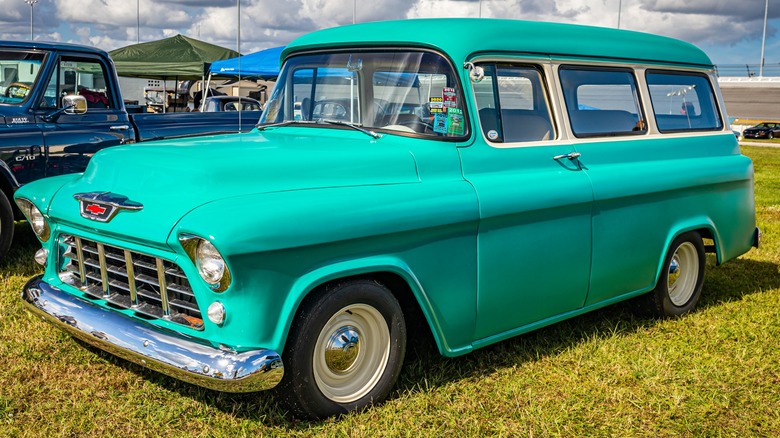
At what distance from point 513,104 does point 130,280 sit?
211 centimetres

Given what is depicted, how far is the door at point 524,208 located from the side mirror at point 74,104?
3677 mm

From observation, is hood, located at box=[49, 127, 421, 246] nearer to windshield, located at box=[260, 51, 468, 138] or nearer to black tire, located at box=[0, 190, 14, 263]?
windshield, located at box=[260, 51, 468, 138]

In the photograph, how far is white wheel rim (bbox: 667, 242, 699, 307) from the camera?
17.3 feet

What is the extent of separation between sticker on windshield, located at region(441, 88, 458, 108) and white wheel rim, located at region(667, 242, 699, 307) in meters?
2.22

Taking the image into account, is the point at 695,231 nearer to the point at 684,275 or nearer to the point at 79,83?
the point at 684,275

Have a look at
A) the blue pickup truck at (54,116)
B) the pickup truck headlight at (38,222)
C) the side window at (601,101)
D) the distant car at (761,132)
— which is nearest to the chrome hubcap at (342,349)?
the pickup truck headlight at (38,222)

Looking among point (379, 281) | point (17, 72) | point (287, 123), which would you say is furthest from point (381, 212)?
point (17, 72)

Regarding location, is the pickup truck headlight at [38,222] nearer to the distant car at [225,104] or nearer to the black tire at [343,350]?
the black tire at [343,350]

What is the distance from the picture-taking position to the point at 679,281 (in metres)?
5.36

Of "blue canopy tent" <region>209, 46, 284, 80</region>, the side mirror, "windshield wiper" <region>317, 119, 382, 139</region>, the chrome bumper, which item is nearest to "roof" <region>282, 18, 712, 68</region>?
"windshield wiper" <region>317, 119, 382, 139</region>

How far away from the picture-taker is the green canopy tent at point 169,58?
17703 millimetres

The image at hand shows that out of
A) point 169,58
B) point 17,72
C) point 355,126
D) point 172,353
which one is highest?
point 169,58

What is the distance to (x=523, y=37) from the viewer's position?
4270 mm

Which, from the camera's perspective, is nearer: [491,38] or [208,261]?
Result: [208,261]
